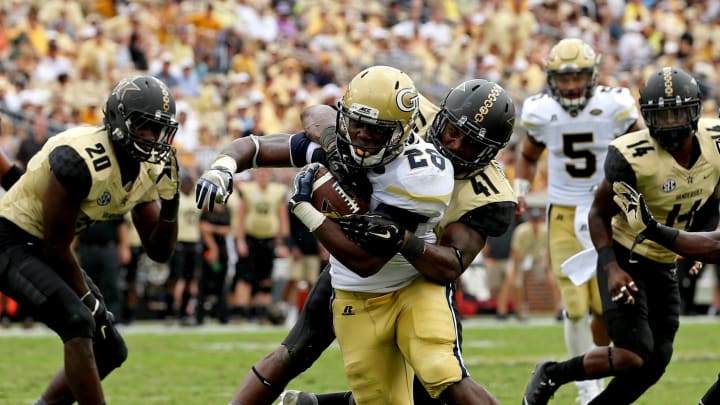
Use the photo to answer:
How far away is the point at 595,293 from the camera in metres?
7.68

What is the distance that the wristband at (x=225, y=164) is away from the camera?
511 centimetres

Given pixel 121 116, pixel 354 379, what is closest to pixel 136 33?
pixel 121 116

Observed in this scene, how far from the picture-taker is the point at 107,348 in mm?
6043

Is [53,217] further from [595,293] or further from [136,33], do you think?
[136,33]

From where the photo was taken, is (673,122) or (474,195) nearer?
(474,195)

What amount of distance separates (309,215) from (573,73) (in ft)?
11.5

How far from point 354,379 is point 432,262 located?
0.62m

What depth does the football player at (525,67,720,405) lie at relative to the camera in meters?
6.00

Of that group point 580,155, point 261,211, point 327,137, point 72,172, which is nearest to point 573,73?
point 580,155

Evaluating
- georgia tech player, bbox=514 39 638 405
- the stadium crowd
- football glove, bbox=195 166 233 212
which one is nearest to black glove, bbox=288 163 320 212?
football glove, bbox=195 166 233 212

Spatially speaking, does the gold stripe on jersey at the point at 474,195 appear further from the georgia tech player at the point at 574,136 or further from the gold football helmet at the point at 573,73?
the gold football helmet at the point at 573,73

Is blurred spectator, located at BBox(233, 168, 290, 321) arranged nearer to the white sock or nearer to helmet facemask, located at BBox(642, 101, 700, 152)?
the white sock

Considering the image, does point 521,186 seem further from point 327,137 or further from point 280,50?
point 280,50

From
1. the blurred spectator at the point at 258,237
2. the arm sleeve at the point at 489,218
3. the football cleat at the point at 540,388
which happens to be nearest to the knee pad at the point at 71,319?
the arm sleeve at the point at 489,218
